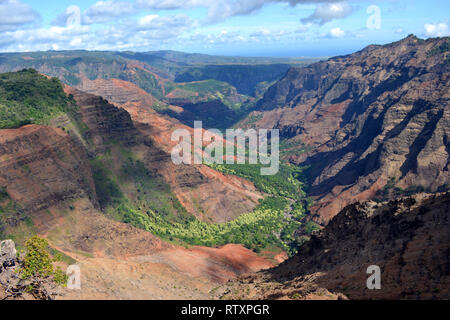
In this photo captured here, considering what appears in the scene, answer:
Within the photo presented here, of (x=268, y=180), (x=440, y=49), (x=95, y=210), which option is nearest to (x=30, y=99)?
(x=95, y=210)

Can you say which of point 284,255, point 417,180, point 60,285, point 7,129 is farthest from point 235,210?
point 60,285

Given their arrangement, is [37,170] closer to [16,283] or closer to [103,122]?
[103,122]

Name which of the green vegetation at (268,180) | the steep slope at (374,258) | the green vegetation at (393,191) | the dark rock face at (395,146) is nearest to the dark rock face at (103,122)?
the green vegetation at (268,180)

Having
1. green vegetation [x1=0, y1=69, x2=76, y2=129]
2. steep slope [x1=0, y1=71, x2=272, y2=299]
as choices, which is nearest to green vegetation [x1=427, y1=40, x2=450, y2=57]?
steep slope [x1=0, y1=71, x2=272, y2=299]

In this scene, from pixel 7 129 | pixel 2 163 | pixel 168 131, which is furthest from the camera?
pixel 168 131

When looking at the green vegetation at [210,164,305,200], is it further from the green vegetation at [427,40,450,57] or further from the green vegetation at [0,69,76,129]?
the green vegetation at [427,40,450,57]

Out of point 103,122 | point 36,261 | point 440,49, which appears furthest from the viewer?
point 440,49

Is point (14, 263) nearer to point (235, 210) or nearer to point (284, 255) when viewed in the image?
point (284, 255)

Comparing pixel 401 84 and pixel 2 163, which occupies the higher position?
pixel 401 84
